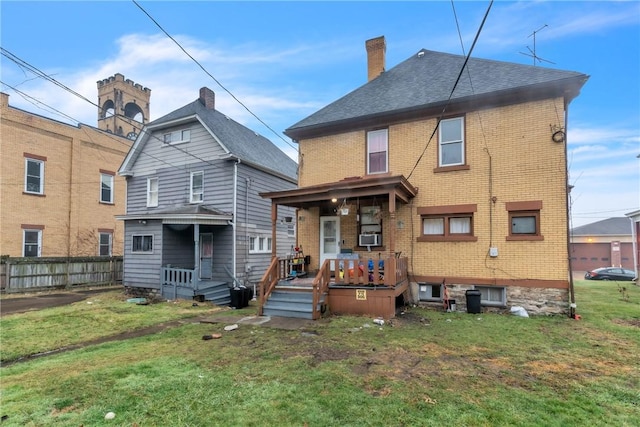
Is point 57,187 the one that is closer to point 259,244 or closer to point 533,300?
point 259,244

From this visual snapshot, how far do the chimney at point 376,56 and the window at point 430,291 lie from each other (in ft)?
28.8

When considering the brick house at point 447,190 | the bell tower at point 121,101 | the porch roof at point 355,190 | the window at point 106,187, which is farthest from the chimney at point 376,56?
the bell tower at point 121,101

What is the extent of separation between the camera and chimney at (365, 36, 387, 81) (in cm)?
1352

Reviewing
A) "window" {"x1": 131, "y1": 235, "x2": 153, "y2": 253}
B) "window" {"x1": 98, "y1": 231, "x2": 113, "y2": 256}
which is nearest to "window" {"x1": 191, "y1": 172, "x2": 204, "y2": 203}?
"window" {"x1": 131, "y1": 235, "x2": 153, "y2": 253}

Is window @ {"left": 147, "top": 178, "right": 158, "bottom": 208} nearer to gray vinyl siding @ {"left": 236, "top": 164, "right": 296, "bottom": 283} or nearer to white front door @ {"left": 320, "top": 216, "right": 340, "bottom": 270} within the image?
gray vinyl siding @ {"left": 236, "top": 164, "right": 296, "bottom": 283}

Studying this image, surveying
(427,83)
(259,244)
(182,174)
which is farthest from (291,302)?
(182,174)

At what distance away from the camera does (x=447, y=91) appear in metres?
10.2

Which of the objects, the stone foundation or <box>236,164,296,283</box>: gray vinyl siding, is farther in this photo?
<box>236,164,296,283</box>: gray vinyl siding

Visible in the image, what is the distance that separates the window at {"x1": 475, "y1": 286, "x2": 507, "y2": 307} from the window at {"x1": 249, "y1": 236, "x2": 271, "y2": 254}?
968 centimetres

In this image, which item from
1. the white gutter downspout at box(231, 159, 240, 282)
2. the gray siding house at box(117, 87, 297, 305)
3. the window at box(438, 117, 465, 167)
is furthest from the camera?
the white gutter downspout at box(231, 159, 240, 282)

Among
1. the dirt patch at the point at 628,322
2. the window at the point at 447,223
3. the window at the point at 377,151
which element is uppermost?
the window at the point at 377,151

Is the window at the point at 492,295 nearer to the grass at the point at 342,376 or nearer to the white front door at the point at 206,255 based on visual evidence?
the grass at the point at 342,376

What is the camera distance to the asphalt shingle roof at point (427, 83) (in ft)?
30.8

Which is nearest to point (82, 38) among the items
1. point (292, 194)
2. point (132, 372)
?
point (292, 194)
